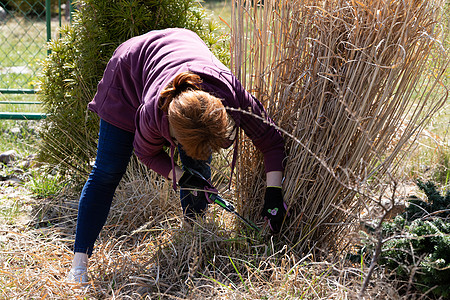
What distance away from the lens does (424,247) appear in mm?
1782

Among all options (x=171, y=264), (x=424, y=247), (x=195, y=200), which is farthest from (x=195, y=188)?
(x=424, y=247)

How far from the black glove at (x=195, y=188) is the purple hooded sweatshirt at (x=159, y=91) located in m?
0.12

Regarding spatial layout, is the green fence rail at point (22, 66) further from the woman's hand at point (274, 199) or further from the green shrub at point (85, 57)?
the woman's hand at point (274, 199)

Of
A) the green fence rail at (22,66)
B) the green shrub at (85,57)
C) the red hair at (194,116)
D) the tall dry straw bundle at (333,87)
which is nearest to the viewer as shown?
the red hair at (194,116)

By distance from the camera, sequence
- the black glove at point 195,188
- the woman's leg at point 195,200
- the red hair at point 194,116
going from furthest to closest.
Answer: the woman's leg at point 195,200 → the black glove at point 195,188 → the red hair at point 194,116

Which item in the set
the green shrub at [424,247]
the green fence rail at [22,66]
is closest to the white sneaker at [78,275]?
the green shrub at [424,247]

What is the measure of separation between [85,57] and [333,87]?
151 cm

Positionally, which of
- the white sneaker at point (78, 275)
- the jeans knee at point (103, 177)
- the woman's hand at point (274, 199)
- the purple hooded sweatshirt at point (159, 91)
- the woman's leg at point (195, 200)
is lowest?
the white sneaker at point (78, 275)

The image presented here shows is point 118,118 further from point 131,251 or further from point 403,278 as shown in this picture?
point 403,278

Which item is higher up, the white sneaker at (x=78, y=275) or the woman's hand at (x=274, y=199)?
the woman's hand at (x=274, y=199)

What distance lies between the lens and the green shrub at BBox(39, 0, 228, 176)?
111 inches

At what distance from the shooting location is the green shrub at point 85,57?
281cm

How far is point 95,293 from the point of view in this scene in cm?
206

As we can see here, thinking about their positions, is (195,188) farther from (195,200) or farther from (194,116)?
(194,116)
